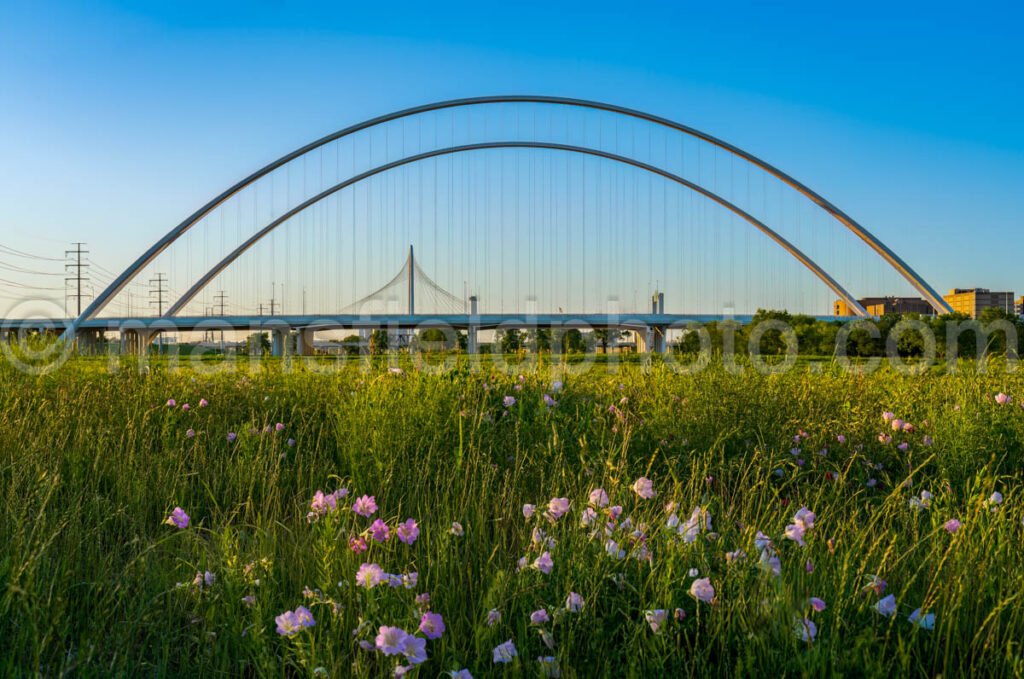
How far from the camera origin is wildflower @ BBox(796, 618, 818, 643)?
143 cm

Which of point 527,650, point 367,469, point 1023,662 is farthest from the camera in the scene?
point 367,469

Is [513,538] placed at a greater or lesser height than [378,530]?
lesser

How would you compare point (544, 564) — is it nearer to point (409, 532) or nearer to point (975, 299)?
point (409, 532)

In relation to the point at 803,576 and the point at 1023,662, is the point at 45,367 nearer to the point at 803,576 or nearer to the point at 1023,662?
the point at 803,576

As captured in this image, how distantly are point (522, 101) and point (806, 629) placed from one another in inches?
1306

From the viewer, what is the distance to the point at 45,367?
6676 mm

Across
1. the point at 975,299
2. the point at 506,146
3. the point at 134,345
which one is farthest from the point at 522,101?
the point at 975,299

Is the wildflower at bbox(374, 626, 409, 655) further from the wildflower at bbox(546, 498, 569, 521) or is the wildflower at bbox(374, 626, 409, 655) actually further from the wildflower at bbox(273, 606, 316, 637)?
the wildflower at bbox(546, 498, 569, 521)

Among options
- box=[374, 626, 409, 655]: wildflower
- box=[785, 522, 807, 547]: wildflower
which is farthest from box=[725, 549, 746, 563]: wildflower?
box=[374, 626, 409, 655]: wildflower

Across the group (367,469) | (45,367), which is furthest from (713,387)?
(45,367)

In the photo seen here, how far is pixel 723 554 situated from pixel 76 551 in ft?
8.21

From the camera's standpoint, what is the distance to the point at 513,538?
265 cm

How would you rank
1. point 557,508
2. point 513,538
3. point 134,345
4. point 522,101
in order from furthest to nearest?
1. point 522,101
2. point 134,345
3. point 513,538
4. point 557,508

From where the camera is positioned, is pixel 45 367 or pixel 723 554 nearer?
pixel 723 554
